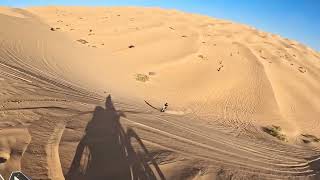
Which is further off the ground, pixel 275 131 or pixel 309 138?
pixel 275 131

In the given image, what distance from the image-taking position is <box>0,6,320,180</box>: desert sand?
18.6 feet

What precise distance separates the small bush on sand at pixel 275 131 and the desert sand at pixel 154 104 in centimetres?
8

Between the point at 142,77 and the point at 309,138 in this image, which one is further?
the point at 142,77

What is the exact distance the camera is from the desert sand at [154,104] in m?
5.67

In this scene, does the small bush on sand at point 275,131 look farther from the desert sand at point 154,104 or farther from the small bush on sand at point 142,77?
the small bush on sand at point 142,77

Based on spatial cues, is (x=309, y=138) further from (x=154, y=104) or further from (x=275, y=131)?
(x=154, y=104)

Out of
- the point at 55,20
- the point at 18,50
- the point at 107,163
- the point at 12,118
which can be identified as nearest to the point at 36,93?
the point at 12,118

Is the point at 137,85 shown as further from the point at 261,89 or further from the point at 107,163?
the point at 107,163

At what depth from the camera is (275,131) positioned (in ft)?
35.8

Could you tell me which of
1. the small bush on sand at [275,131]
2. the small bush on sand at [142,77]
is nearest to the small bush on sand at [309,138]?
the small bush on sand at [275,131]

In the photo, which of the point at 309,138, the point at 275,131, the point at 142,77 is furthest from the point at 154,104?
the point at 309,138

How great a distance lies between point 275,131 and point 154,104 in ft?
12.6

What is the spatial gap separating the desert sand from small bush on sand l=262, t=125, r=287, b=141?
0.08 meters

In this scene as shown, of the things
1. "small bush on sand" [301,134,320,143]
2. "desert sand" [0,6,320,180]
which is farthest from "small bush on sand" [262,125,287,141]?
"small bush on sand" [301,134,320,143]
